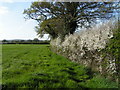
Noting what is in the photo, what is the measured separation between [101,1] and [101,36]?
9.71 metres

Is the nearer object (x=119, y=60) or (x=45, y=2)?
(x=119, y=60)

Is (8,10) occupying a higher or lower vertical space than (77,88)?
higher

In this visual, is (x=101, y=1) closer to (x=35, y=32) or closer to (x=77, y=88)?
(x=77, y=88)

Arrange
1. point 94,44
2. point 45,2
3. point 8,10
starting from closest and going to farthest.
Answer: point 94,44 < point 8,10 < point 45,2

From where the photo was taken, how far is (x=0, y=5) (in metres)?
4.79

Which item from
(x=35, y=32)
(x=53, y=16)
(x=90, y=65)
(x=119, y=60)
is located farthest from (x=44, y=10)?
(x=119, y=60)

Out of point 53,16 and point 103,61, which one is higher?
point 53,16

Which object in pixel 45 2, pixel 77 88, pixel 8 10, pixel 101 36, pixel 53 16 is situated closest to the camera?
pixel 77 88

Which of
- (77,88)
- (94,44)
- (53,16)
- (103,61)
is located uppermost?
(53,16)

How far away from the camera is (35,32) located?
26828 mm

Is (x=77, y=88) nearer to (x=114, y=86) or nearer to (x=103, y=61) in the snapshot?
(x=114, y=86)

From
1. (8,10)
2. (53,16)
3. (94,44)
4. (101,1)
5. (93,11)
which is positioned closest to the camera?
(94,44)

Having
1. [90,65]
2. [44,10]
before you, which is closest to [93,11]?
[44,10]

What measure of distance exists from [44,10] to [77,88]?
14.5 m
